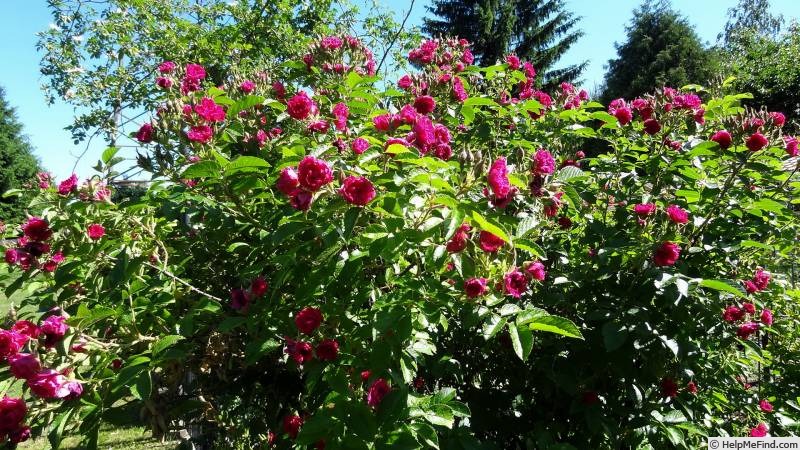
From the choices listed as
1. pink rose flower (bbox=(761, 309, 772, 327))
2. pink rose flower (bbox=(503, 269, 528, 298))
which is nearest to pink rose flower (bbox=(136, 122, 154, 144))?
pink rose flower (bbox=(503, 269, 528, 298))

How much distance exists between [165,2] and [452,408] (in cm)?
691

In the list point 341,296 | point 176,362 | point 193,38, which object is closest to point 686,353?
point 341,296

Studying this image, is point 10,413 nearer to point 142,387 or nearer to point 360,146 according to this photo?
point 142,387

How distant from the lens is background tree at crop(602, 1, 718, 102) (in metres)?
24.2

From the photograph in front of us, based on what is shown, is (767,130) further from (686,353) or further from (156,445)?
(156,445)

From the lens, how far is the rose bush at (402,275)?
4.48ft

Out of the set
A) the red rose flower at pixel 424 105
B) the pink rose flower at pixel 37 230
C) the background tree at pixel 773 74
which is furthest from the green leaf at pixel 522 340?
the background tree at pixel 773 74

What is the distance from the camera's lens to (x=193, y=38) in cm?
616

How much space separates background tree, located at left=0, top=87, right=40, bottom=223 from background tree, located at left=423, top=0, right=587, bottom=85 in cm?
1903

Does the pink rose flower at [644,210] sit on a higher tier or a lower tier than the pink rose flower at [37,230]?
higher

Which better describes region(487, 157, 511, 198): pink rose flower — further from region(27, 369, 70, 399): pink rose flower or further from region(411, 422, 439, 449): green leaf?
region(27, 369, 70, 399): pink rose flower

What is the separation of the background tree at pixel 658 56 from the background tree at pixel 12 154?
28.0 metres

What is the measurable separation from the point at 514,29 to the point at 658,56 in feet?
30.5

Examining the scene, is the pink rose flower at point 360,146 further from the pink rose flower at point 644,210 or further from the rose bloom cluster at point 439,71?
the pink rose flower at point 644,210
